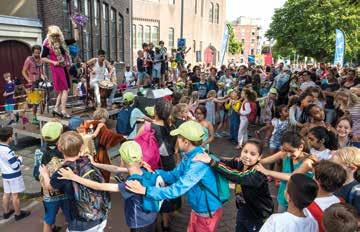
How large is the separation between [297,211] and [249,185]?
2.00 ft

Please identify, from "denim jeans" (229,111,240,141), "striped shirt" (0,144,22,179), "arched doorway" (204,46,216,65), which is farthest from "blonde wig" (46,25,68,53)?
"arched doorway" (204,46,216,65)

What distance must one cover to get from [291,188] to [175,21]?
38119 millimetres

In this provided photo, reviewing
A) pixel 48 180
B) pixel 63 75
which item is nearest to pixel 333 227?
pixel 48 180

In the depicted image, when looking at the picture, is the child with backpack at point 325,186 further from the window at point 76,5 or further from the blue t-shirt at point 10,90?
the window at point 76,5

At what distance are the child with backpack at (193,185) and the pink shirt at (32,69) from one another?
6.26 metres

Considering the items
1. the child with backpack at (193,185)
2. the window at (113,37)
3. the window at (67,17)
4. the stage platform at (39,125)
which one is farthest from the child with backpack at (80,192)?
the window at (113,37)

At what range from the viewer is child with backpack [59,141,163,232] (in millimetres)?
2949

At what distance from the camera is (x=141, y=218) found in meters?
3.21

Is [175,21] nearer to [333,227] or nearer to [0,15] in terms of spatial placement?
[0,15]

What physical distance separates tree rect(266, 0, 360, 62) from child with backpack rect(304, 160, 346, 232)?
31261mm

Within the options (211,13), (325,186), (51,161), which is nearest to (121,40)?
(51,161)

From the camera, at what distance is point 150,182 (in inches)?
121

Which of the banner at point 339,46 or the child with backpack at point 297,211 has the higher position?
the banner at point 339,46

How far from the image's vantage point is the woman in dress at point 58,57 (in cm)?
660
